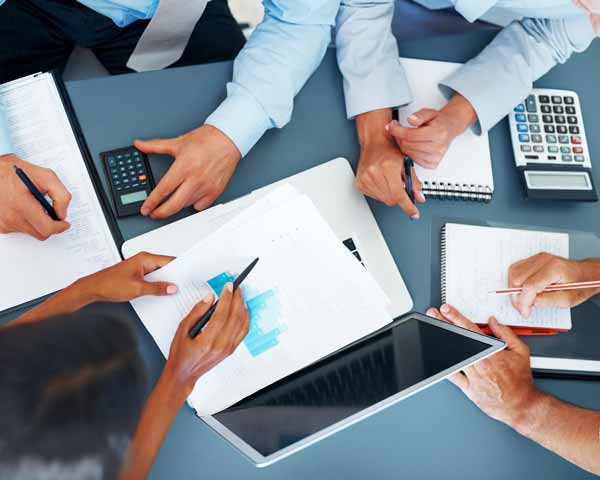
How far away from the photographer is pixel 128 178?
887mm

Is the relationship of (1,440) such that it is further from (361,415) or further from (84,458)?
(361,415)

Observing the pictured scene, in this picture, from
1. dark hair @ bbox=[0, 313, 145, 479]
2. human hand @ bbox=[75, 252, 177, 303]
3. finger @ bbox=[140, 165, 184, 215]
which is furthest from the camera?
finger @ bbox=[140, 165, 184, 215]

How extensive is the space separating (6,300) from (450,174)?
28.1 inches

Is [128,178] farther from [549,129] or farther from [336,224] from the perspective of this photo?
[549,129]

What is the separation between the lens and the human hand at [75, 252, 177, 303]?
2.52 feet

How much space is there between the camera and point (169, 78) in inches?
37.9

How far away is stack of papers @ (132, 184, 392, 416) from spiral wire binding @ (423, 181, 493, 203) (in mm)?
247

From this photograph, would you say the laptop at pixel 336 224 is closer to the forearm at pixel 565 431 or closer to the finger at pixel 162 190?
the finger at pixel 162 190

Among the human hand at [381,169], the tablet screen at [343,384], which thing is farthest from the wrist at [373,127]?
the tablet screen at [343,384]

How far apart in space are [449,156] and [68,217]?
622mm

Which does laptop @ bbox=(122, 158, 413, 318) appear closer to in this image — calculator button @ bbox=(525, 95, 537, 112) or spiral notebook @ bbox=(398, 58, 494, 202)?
spiral notebook @ bbox=(398, 58, 494, 202)

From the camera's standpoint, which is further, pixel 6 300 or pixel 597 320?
pixel 597 320

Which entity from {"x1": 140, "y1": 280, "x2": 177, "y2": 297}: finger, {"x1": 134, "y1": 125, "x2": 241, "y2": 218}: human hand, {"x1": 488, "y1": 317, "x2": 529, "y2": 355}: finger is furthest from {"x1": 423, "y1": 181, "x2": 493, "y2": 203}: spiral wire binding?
{"x1": 140, "y1": 280, "x2": 177, "y2": 297}: finger

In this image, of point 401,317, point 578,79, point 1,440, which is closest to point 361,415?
point 401,317
